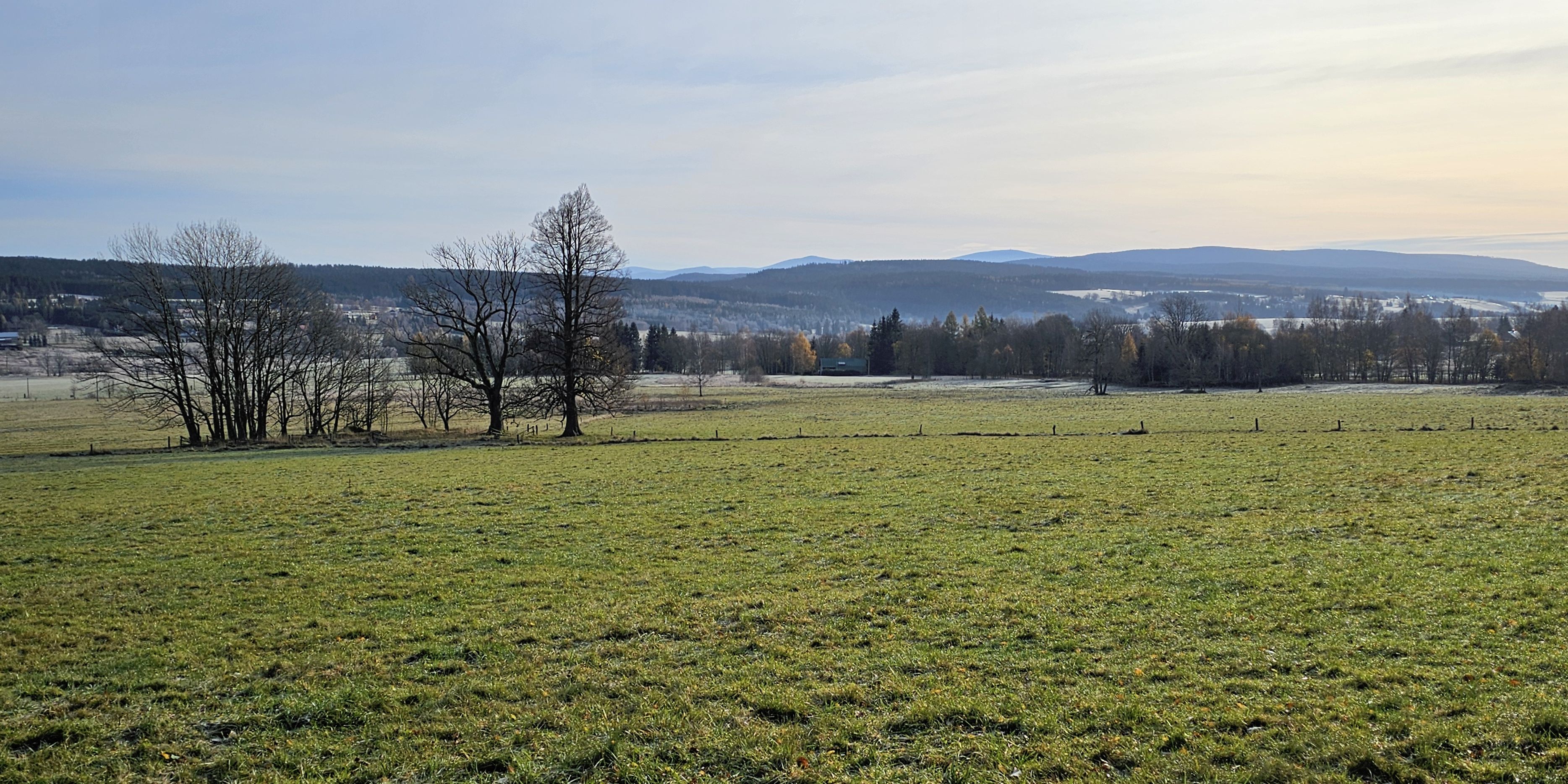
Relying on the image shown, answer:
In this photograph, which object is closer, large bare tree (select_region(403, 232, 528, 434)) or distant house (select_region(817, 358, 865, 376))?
large bare tree (select_region(403, 232, 528, 434))

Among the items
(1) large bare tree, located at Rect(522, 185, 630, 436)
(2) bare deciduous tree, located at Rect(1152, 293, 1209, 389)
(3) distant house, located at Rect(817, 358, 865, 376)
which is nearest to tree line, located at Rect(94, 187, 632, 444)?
(1) large bare tree, located at Rect(522, 185, 630, 436)

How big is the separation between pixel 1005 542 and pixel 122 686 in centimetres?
1221

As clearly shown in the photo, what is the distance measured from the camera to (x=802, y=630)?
10406mm

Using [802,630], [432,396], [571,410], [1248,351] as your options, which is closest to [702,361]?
[1248,351]

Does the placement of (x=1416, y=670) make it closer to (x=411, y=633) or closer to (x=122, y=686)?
(x=411, y=633)

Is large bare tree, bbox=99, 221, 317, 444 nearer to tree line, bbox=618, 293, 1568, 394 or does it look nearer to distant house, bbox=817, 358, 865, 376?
tree line, bbox=618, 293, 1568, 394

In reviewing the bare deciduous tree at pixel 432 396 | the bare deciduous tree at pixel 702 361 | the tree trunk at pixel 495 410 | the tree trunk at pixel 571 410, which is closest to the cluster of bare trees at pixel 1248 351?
the bare deciduous tree at pixel 702 361

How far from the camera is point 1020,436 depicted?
3819cm

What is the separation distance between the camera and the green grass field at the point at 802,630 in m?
7.15

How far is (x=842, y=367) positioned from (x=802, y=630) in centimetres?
14523

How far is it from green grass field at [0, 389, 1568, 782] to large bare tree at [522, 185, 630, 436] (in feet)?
53.7

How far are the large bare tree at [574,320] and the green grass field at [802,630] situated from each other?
16356mm

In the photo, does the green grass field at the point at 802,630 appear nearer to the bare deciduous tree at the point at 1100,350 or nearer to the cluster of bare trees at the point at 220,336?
the cluster of bare trees at the point at 220,336

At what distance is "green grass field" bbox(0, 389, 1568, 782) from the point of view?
7.15 meters
